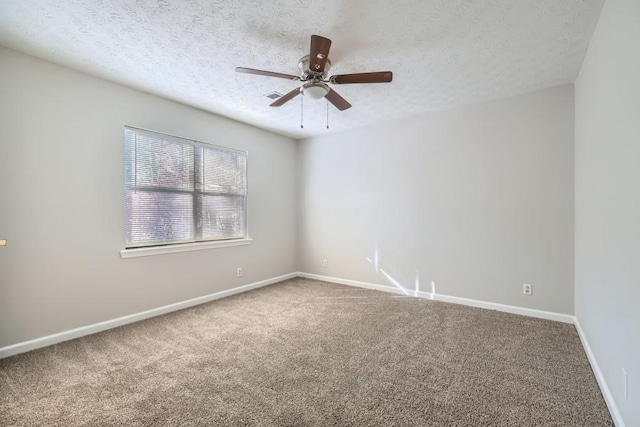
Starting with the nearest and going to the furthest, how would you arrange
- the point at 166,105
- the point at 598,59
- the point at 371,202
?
the point at 598,59, the point at 166,105, the point at 371,202

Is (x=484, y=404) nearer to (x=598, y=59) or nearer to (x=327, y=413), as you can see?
(x=327, y=413)

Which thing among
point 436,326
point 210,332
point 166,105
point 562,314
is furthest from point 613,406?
point 166,105

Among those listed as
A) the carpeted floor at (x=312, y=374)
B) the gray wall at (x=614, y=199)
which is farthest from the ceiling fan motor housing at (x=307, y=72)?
the carpeted floor at (x=312, y=374)

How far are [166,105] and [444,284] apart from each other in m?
4.11

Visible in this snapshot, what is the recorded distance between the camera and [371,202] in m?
4.35

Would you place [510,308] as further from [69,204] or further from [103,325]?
[69,204]

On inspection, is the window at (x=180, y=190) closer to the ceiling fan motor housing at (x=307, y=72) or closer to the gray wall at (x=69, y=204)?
the gray wall at (x=69, y=204)

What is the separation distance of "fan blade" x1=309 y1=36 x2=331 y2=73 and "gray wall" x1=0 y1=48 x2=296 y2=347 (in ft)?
7.13

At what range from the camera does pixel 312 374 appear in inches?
82.4

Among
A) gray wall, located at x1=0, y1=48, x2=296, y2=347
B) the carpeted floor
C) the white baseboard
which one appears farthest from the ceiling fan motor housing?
the white baseboard

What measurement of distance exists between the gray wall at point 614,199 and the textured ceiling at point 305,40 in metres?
0.39

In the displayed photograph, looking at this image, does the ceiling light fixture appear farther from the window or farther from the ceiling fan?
the window

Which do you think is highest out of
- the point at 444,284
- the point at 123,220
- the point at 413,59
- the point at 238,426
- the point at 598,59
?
the point at 413,59

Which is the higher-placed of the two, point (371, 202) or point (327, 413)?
point (371, 202)
